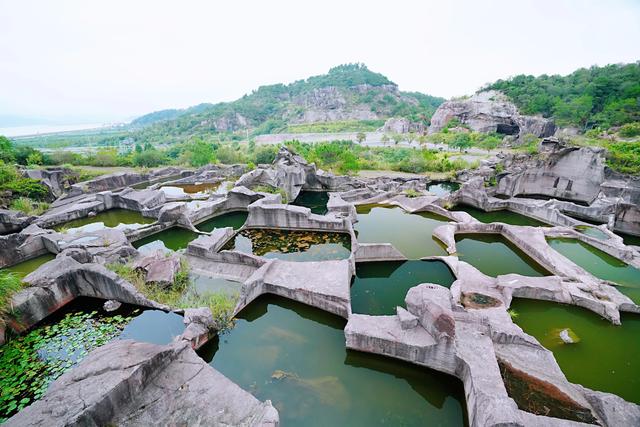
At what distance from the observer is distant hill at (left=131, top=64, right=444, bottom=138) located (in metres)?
101

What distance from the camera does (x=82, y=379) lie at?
5.37 metres

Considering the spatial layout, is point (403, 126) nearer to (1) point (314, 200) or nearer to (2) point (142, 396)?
(1) point (314, 200)

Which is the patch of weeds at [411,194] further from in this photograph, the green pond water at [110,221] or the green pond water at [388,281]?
the green pond water at [110,221]

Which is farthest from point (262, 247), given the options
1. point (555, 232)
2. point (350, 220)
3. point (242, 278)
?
point (555, 232)

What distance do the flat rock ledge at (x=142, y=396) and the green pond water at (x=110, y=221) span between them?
14731 mm

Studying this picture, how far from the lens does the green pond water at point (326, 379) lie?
655 cm

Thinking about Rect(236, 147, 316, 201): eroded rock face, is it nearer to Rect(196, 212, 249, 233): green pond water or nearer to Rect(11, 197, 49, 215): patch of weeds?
Rect(196, 212, 249, 233): green pond water

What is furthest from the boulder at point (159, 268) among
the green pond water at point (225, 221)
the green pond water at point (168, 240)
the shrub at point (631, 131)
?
the shrub at point (631, 131)

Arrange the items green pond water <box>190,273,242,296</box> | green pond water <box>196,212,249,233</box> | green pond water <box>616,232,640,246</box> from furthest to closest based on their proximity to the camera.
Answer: green pond water <box>196,212,249,233</box> < green pond water <box>616,232,640,246</box> < green pond water <box>190,273,242,296</box>

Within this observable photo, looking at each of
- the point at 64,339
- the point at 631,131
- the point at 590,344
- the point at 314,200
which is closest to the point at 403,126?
the point at 631,131

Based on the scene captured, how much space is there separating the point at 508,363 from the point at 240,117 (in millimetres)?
112342

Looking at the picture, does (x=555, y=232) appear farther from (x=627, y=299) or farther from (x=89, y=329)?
(x=89, y=329)

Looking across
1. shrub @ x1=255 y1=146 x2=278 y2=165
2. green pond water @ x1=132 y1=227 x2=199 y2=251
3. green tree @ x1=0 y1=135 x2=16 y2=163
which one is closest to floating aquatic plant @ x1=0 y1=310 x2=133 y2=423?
green pond water @ x1=132 y1=227 x2=199 y2=251

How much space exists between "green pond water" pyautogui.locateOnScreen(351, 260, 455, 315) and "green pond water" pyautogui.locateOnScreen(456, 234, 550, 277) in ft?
7.15
